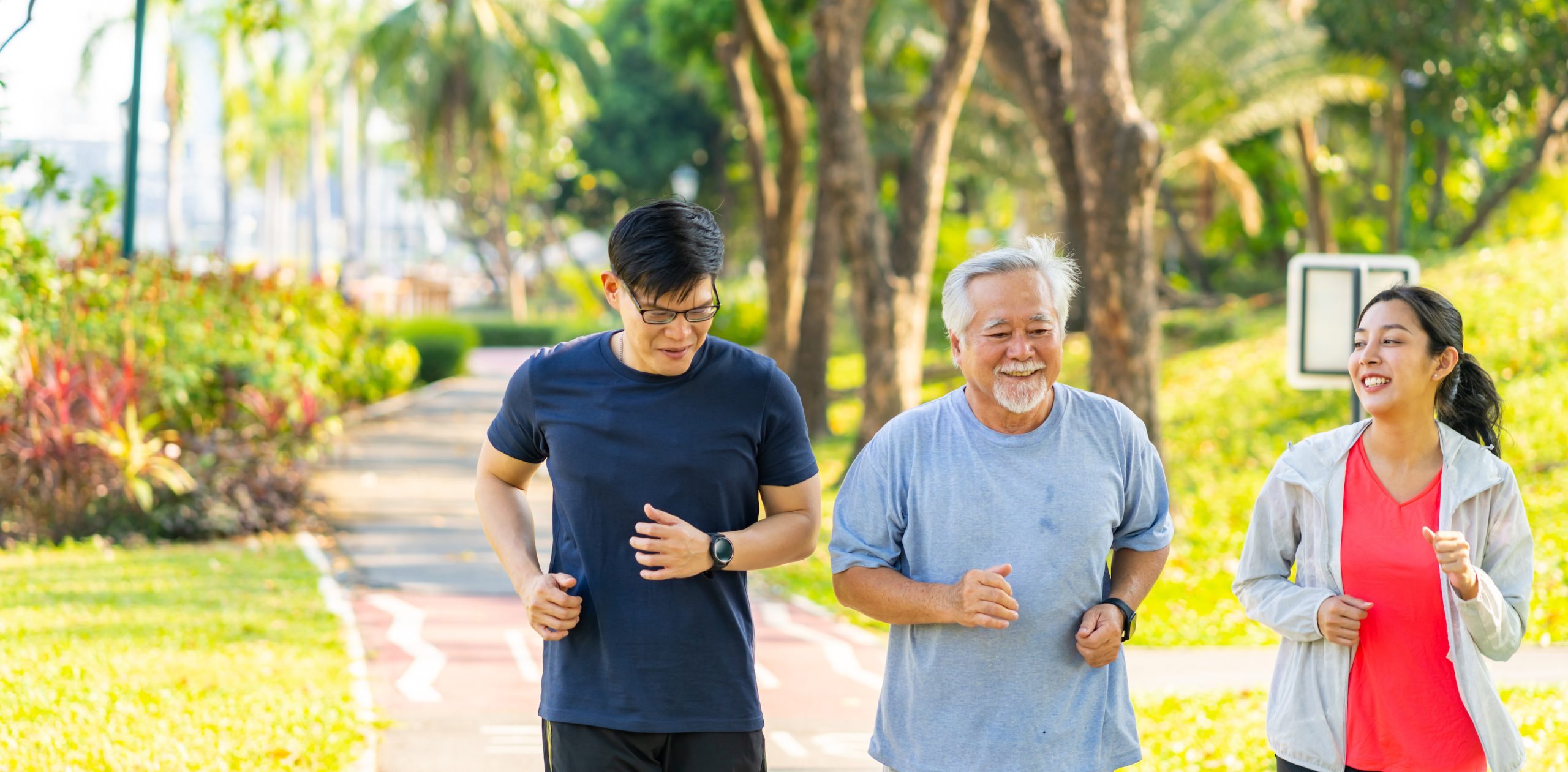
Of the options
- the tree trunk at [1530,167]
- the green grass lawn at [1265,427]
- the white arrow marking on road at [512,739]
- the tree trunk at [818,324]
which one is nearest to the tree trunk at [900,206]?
the green grass lawn at [1265,427]

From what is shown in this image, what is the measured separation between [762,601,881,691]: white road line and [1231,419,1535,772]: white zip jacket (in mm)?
3751

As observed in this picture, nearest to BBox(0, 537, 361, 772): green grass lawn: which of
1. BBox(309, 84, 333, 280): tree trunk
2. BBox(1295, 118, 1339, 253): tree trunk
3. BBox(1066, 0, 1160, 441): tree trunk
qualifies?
BBox(1066, 0, 1160, 441): tree trunk

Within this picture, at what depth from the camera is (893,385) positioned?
543 inches

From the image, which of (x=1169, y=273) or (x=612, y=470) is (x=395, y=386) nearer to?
(x=1169, y=273)

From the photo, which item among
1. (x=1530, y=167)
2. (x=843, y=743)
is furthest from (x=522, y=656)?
(x=1530, y=167)

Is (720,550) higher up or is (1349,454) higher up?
(1349,454)

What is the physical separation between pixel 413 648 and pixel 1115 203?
540 cm

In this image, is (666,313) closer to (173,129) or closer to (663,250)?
(663,250)

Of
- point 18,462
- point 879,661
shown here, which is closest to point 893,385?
point 879,661

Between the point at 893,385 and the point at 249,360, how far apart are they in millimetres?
5734

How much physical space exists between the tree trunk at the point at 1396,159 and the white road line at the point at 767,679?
49.6 ft

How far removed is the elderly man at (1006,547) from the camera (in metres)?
3.11

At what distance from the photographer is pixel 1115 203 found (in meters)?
10.1

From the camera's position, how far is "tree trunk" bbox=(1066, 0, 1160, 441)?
1002 cm
